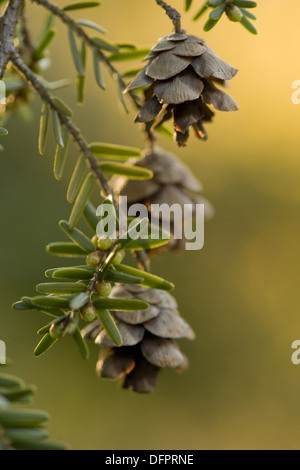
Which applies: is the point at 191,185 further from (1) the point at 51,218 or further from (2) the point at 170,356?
(1) the point at 51,218

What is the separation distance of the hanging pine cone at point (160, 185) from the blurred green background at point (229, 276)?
1344 mm

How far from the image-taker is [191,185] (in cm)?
76

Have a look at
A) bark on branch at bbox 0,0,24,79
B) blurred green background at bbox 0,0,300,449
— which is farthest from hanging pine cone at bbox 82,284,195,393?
blurred green background at bbox 0,0,300,449

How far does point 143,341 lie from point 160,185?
24cm

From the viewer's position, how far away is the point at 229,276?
7.62 ft

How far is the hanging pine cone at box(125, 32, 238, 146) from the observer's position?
0.49 meters

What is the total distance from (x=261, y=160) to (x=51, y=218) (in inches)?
38.4

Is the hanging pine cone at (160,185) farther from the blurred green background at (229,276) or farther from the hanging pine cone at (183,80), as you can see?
the blurred green background at (229,276)

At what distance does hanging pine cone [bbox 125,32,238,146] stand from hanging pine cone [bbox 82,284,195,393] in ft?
0.57

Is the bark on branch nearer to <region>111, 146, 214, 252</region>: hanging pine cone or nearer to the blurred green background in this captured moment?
<region>111, 146, 214, 252</region>: hanging pine cone

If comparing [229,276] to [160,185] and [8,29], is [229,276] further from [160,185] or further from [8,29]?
[8,29]

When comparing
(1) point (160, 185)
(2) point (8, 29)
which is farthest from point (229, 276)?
(2) point (8, 29)

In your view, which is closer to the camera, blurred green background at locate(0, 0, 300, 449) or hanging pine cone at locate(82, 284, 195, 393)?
hanging pine cone at locate(82, 284, 195, 393)
